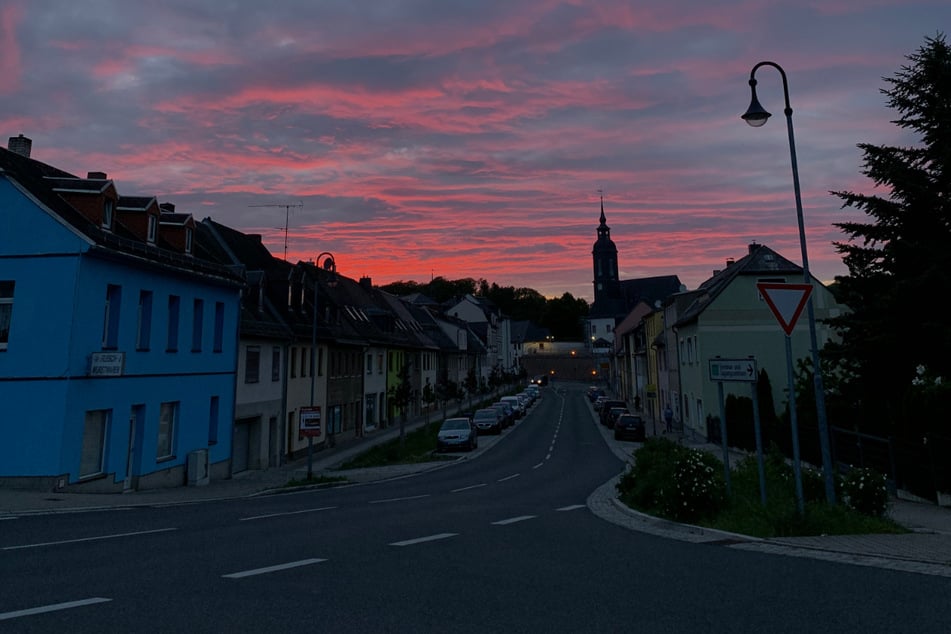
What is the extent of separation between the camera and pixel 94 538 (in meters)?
11.1

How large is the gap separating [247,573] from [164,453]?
16.6 m

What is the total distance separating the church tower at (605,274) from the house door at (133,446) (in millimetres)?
137643

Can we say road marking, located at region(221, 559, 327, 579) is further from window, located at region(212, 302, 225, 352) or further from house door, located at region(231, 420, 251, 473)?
house door, located at region(231, 420, 251, 473)

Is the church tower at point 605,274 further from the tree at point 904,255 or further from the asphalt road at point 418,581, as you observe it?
the asphalt road at point 418,581

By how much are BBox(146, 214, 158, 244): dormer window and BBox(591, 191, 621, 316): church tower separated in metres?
136

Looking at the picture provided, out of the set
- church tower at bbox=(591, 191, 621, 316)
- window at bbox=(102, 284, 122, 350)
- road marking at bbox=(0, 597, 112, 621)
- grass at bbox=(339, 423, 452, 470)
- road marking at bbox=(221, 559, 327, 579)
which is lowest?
grass at bbox=(339, 423, 452, 470)

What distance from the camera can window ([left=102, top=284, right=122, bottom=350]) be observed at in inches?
773

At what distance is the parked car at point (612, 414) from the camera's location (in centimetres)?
5022

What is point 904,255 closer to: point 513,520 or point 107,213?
point 513,520

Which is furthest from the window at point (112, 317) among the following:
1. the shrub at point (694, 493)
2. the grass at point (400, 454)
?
the shrub at point (694, 493)

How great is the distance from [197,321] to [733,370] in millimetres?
19524

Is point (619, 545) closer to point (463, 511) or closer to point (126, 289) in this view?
point (463, 511)

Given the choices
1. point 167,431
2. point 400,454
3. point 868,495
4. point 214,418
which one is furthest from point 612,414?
point 868,495

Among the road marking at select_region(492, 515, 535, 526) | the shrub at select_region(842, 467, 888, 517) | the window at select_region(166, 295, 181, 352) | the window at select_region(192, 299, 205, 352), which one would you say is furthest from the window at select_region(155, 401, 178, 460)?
the shrub at select_region(842, 467, 888, 517)
